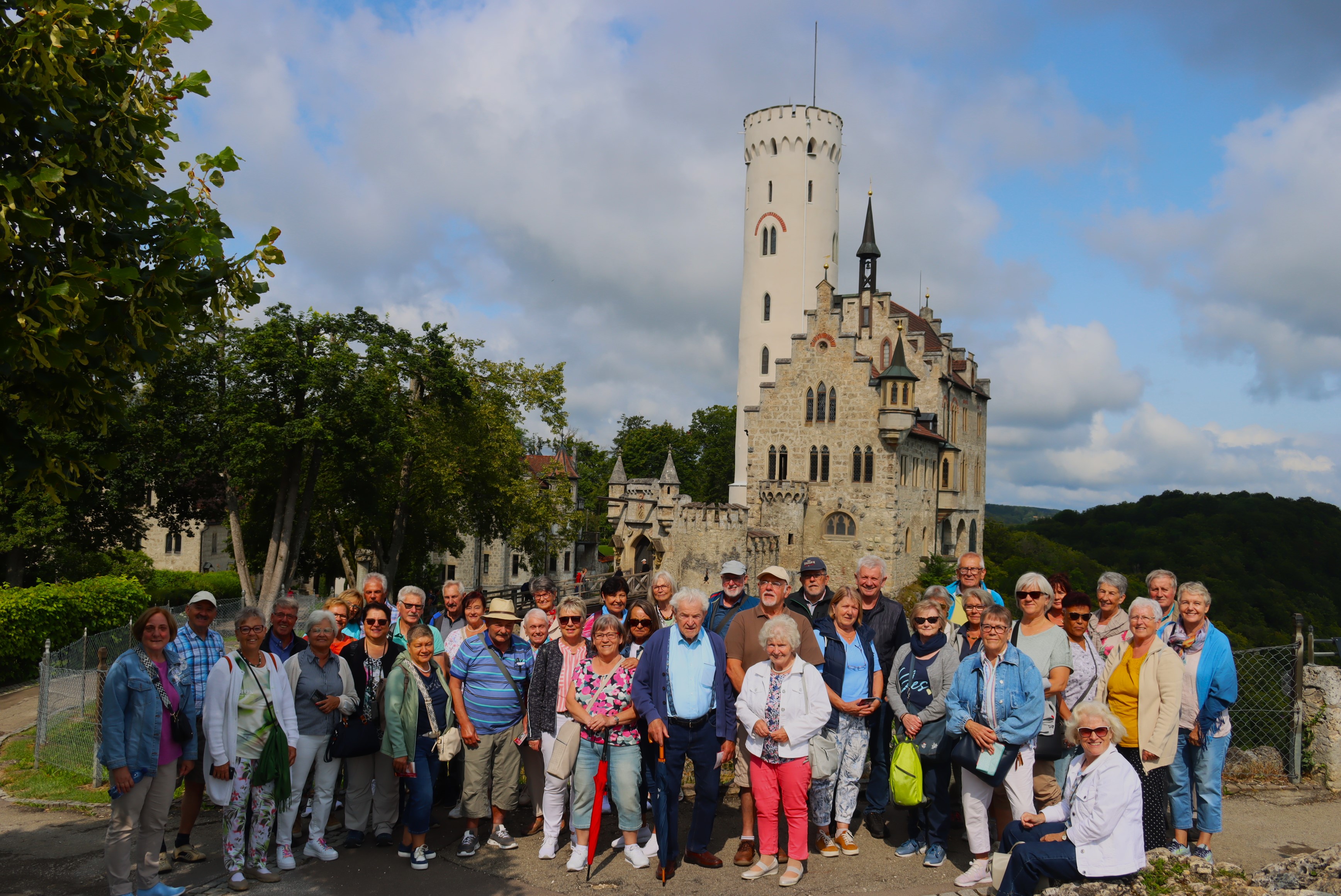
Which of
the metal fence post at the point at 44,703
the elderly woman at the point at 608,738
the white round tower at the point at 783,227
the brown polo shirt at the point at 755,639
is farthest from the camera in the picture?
the white round tower at the point at 783,227

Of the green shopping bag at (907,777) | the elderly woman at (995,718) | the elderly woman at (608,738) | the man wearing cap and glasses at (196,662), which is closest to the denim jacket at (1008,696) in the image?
the elderly woman at (995,718)

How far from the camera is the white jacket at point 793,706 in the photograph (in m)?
6.28

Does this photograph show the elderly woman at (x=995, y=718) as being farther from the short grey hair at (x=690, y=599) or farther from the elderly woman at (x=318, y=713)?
the elderly woman at (x=318, y=713)

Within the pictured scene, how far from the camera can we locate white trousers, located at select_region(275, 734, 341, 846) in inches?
259

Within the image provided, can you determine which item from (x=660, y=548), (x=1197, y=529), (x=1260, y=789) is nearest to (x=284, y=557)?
(x=660, y=548)

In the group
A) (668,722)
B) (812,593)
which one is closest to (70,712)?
(668,722)

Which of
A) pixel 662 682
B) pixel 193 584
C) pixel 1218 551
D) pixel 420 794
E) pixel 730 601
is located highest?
pixel 1218 551

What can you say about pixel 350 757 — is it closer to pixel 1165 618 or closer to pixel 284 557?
pixel 1165 618

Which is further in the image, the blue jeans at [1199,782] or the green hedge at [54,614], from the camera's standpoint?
the green hedge at [54,614]

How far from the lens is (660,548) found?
40.5 m

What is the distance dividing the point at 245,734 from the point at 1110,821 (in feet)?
19.2

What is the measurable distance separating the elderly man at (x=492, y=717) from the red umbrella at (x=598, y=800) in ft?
2.50

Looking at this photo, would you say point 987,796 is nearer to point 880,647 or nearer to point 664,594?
point 880,647

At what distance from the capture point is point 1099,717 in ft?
17.1
